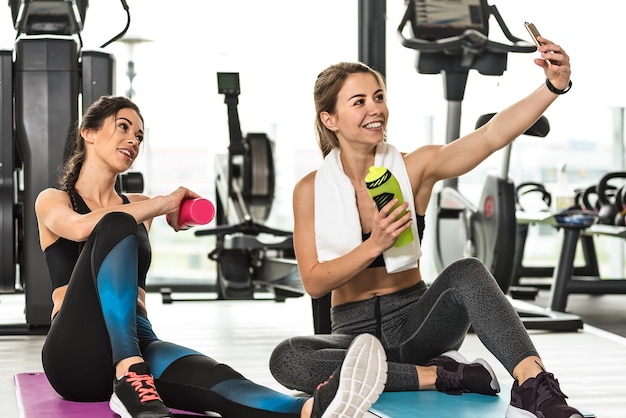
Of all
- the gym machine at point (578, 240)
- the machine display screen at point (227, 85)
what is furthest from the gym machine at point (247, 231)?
the gym machine at point (578, 240)

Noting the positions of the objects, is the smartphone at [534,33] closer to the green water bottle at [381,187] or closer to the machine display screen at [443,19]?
the green water bottle at [381,187]

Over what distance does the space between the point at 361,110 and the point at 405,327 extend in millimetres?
559

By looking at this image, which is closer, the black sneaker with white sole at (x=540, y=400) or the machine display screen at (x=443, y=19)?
the black sneaker with white sole at (x=540, y=400)

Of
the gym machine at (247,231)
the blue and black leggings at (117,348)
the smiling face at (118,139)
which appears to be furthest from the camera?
the gym machine at (247,231)

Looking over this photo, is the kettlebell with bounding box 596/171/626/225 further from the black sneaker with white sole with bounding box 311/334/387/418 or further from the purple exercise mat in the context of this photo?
the black sneaker with white sole with bounding box 311/334/387/418

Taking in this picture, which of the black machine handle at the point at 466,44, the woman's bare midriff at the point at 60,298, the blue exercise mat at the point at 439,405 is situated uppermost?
the black machine handle at the point at 466,44

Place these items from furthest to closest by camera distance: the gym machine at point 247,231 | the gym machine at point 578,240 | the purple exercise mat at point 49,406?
the gym machine at point 247,231 → the gym machine at point 578,240 → the purple exercise mat at point 49,406

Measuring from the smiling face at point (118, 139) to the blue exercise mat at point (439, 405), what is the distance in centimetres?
86

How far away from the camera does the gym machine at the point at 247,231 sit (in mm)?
4980

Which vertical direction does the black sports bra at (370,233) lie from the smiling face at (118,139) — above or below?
below

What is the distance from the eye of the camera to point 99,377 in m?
2.33

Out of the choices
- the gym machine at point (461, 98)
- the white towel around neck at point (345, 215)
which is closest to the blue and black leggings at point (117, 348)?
the white towel around neck at point (345, 215)

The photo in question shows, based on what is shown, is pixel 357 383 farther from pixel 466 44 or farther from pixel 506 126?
pixel 466 44

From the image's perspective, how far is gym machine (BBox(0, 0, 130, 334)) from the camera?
3.99m
